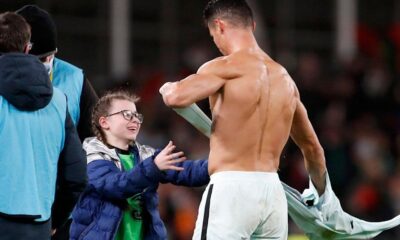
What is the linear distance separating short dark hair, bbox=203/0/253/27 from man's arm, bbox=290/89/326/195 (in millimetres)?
444

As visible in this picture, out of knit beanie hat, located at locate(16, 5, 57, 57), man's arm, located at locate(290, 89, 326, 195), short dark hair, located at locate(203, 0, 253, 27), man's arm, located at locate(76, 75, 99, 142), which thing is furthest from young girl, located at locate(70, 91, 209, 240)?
short dark hair, located at locate(203, 0, 253, 27)

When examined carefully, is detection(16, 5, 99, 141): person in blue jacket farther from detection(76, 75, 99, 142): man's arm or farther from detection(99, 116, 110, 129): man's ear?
detection(99, 116, 110, 129): man's ear

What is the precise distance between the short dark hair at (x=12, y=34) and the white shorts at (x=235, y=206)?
1106mm

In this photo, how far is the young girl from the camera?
223 inches

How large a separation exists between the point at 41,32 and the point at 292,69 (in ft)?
26.2

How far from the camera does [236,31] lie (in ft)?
18.6

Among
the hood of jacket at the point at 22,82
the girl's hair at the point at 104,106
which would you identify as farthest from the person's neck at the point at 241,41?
the hood of jacket at the point at 22,82

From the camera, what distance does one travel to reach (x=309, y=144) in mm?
6016

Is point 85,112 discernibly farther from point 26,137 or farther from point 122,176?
point 26,137

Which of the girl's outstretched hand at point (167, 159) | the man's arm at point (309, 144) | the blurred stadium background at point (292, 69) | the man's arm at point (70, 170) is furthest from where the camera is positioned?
the blurred stadium background at point (292, 69)

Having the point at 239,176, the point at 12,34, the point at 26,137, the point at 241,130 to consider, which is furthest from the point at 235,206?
the point at 12,34

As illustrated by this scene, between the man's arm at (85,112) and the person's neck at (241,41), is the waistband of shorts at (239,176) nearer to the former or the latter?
the person's neck at (241,41)

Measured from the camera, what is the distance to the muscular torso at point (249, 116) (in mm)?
5480

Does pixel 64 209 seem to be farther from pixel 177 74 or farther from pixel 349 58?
pixel 349 58
